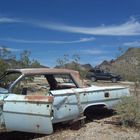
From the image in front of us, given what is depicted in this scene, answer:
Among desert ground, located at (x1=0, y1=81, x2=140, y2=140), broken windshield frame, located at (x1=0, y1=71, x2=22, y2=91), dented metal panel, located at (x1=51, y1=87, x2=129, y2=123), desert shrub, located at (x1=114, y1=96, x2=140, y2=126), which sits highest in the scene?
broken windshield frame, located at (x1=0, y1=71, x2=22, y2=91)

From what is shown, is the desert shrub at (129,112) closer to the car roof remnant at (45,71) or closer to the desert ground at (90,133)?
the desert ground at (90,133)

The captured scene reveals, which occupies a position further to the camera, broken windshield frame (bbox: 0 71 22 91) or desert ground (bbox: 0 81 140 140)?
broken windshield frame (bbox: 0 71 22 91)

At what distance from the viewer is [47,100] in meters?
7.43

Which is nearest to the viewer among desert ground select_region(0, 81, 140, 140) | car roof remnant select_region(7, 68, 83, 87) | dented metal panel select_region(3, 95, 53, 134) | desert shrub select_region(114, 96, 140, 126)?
dented metal panel select_region(3, 95, 53, 134)

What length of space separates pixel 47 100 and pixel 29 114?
50 cm

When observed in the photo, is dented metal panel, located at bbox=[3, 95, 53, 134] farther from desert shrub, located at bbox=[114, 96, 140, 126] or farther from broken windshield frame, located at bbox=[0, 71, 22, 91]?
desert shrub, located at bbox=[114, 96, 140, 126]

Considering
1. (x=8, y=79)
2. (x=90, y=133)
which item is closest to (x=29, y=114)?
(x=90, y=133)

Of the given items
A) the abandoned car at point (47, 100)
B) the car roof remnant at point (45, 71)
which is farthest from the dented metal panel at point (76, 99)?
the car roof remnant at point (45, 71)

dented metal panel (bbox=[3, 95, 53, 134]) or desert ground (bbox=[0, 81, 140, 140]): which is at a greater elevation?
dented metal panel (bbox=[3, 95, 53, 134])

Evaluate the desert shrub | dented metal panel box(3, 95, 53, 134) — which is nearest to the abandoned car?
dented metal panel box(3, 95, 53, 134)

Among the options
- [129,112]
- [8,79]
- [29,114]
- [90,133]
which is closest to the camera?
[29,114]

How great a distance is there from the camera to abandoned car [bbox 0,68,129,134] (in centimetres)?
741

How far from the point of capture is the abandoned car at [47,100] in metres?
7.41

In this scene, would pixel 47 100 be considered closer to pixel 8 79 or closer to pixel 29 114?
pixel 29 114
